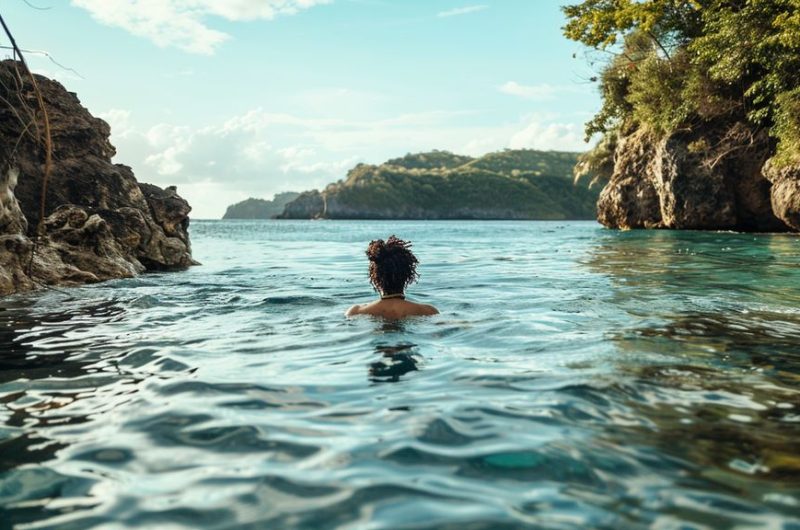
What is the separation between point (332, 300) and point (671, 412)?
6.46m

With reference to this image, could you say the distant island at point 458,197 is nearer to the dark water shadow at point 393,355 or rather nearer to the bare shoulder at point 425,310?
the bare shoulder at point 425,310

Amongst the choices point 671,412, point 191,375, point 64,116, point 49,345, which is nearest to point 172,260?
point 64,116

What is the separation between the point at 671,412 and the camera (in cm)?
380

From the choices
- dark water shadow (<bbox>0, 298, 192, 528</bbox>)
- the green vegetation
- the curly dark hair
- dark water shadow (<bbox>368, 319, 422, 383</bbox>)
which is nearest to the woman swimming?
the curly dark hair

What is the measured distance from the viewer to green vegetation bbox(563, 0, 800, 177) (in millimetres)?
21909

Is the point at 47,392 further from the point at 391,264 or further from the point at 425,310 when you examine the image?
the point at 425,310

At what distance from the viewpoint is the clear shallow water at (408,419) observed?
2650 mm

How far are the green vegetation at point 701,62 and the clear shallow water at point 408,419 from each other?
58.9 ft

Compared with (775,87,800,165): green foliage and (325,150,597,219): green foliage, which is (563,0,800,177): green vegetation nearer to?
(775,87,800,165): green foliage

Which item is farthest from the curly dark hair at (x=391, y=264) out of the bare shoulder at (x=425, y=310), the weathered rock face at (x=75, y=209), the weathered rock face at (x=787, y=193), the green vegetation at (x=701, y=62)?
the weathered rock face at (x=787, y=193)

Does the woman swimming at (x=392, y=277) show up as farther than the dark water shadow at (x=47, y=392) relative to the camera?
Yes

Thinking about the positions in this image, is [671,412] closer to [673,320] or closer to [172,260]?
[673,320]

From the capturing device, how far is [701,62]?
27.2m

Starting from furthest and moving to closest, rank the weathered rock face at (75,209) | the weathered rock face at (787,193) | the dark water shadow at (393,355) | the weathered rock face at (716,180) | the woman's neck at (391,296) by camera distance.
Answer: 1. the weathered rock face at (716,180)
2. the weathered rock face at (787,193)
3. the weathered rock face at (75,209)
4. the woman's neck at (391,296)
5. the dark water shadow at (393,355)
